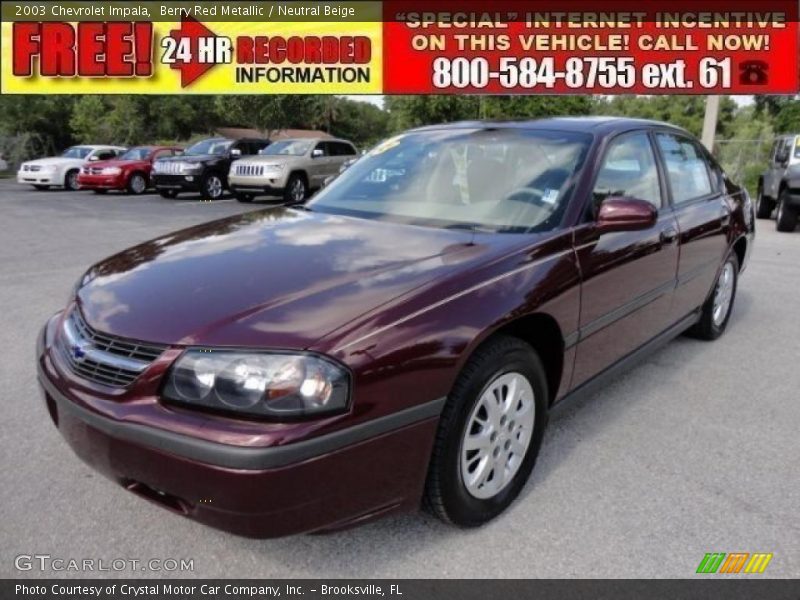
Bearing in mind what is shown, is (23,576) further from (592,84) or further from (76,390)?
(592,84)

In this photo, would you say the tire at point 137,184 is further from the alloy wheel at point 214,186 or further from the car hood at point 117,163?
the alloy wheel at point 214,186

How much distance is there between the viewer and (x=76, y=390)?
7.68ft

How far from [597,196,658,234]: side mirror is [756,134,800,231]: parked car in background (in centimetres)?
971

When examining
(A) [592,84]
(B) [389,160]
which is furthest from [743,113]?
(B) [389,160]

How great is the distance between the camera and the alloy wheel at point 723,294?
16.4 ft

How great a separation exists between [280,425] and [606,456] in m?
1.80

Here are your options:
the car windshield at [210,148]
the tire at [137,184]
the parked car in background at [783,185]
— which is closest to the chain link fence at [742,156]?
the parked car in background at [783,185]

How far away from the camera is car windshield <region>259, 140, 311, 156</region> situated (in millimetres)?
16500

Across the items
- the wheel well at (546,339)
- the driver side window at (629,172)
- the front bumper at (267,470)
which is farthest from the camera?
the driver side window at (629,172)

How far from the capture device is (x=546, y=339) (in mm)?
2955

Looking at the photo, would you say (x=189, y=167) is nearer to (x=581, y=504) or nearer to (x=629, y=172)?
(x=629, y=172)

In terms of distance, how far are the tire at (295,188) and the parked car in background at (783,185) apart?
951cm
